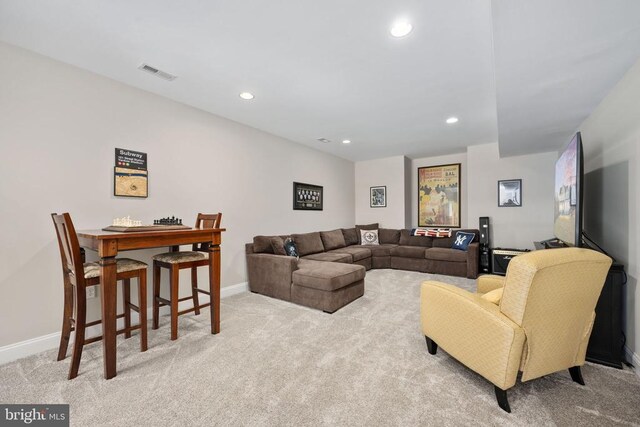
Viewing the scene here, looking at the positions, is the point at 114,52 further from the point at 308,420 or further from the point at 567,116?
the point at 567,116

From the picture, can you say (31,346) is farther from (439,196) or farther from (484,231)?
(439,196)

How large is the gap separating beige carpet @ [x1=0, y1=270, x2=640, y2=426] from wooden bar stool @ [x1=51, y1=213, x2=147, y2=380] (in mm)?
176

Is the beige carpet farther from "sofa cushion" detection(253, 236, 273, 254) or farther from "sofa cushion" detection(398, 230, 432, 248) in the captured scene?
"sofa cushion" detection(398, 230, 432, 248)

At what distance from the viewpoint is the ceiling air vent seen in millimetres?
2422

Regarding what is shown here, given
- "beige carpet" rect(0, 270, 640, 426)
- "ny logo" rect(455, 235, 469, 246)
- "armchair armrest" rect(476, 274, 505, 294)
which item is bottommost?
"beige carpet" rect(0, 270, 640, 426)

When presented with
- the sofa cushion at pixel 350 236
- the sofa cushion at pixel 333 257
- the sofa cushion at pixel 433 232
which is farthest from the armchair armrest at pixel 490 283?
the sofa cushion at pixel 350 236

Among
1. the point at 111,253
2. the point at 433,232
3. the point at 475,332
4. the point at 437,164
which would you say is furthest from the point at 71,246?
the point at 437,164

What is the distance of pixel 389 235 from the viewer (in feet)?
19.6

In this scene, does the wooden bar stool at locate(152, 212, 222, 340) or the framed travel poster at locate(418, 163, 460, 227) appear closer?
the wooden bar stool at locate(152, 212, 222, 340)

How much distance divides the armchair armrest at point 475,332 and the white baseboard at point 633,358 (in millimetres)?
1102

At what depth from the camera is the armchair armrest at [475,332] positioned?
1.43 metres

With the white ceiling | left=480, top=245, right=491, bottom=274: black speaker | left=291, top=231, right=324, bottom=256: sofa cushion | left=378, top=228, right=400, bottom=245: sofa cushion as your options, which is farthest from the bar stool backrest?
left=480, top=245, right=491, bottom=274: black speaker

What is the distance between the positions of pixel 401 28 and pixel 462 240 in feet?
13.7

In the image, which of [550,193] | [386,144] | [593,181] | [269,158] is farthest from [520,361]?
[550,193]
